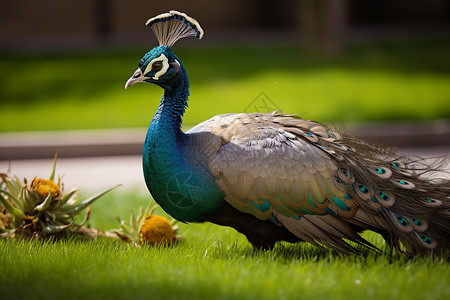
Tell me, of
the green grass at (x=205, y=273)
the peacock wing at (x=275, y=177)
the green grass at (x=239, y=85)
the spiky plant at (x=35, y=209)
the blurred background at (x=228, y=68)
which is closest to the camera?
the green grass at (x=205, y=273)

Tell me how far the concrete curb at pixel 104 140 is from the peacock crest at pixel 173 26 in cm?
574

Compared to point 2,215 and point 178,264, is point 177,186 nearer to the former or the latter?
point 178,264

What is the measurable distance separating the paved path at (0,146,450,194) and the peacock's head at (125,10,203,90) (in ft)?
11.2

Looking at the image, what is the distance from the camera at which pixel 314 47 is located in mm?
14672

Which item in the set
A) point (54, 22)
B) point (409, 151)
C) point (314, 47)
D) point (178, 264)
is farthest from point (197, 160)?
point (54, 22)

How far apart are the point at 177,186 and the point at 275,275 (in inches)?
35.1

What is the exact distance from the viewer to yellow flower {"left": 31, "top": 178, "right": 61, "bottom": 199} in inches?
176

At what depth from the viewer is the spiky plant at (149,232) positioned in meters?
4.48

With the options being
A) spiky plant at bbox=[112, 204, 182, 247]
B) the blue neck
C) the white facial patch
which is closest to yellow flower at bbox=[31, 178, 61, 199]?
spiky plant at bbox=[112, 204, 182, 247]

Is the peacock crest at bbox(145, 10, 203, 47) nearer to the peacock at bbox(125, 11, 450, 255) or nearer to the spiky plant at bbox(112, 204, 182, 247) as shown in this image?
the peacock at bbox(125, 11, 450, 255)

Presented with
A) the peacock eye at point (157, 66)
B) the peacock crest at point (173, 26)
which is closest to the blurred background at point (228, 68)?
the peacock crest at point (173, 26)

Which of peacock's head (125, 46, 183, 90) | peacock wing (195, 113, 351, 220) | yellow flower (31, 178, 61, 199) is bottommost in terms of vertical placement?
yellow flower (31, 178, 61, 199)

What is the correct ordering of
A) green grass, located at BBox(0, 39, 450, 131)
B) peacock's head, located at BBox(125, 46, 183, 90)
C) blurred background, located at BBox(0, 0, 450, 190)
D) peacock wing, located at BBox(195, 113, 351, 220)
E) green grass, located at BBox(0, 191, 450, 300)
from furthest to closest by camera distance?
green grass, located at BBox(0, 39, 450, 131), blurred background, located at BBox(0, 0, 450, 190), peacock's head, located at BBox(125, 46, 183, 90), peacock wing, located at BBox(195, 113, 351, 220), green grass, located at BBox(0, 191, 450, 300)

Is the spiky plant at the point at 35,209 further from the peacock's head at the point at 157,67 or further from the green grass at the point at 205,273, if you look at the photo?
the peacock's head at the point at 157,67
